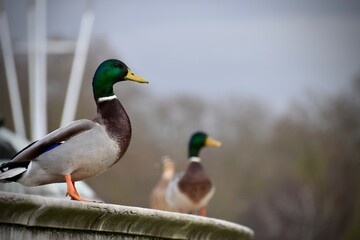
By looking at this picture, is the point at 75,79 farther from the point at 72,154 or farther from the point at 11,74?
the point at 72,154

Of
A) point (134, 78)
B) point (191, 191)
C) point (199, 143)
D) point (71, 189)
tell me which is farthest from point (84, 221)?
point (199, 143)

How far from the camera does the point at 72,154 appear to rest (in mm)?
7059

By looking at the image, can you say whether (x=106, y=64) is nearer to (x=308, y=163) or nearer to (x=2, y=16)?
(x=2, y=16)

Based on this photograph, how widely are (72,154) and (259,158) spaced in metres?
53.2

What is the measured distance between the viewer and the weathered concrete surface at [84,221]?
5.75 meters

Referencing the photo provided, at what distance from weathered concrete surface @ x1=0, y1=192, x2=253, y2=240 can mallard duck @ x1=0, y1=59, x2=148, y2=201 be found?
50 cm

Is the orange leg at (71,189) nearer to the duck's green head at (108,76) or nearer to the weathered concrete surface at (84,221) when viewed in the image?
the weathered concrete surface at (84,221)

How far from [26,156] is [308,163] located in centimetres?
5220

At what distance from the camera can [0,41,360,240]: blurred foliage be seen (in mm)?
53906

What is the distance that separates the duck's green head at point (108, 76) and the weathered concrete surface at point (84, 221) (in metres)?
0.97

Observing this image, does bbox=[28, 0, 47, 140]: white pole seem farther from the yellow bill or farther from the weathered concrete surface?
the weathered concrete surface

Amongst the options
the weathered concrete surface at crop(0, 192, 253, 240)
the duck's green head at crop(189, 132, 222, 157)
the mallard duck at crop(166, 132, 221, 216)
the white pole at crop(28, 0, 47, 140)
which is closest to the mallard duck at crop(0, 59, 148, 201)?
the weathered concrete surface at crop(0, 192, 253, 240)

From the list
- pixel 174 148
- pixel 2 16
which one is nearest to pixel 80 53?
pixel 2 16

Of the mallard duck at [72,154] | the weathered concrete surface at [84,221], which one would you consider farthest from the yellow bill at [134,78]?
the weathered concrete surface at [84,221]
